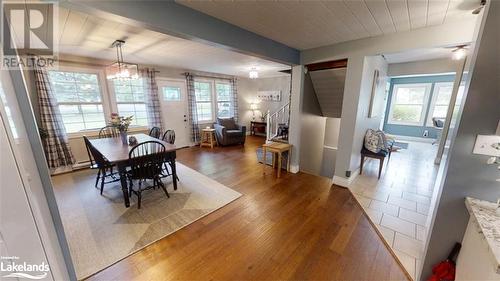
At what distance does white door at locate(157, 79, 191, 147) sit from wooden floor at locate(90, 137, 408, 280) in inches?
142

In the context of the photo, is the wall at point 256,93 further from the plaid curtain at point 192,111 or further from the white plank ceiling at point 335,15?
the white plank ceiling at point 335,15

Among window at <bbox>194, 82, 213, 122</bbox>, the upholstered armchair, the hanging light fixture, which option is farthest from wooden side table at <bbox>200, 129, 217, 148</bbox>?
the hanging light fixture

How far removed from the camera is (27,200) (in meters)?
1.00

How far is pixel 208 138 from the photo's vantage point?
6023 millimetres

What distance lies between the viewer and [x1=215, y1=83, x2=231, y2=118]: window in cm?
651

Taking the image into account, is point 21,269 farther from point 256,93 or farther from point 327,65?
point 256,93

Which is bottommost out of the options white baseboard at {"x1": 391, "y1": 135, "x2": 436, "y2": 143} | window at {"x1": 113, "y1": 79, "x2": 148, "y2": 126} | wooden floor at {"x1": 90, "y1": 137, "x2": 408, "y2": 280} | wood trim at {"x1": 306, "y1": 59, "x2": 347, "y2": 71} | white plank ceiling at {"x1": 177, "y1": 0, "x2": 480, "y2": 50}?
wooden floor at {"x1": 90, "y1": 137, "x2": 408, "y2": 280}

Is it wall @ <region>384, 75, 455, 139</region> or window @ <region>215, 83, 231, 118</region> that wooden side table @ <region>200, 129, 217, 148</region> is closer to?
window @ <region>215, 83, 231, 118</region>

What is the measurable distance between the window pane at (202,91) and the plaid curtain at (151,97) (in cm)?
129

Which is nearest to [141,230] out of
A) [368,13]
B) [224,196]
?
[224,196]

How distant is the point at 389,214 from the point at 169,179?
11.5ft

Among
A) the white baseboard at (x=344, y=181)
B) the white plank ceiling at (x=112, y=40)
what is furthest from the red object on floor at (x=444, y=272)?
the white plank ceiling at (x=112, y=40)

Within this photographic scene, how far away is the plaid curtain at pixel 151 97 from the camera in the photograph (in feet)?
15.4

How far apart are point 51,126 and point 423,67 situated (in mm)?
8391
